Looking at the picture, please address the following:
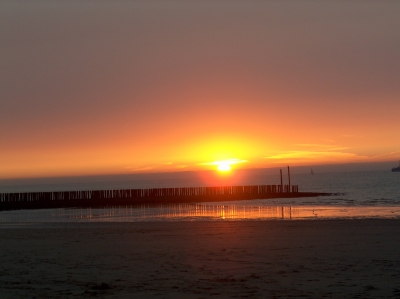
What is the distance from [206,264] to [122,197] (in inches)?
1531

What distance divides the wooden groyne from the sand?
2791cm

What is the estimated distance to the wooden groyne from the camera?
44.5 meters

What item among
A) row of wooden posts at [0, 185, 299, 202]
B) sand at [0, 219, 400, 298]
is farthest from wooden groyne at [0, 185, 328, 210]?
sand at [0, 219, 400, 298]

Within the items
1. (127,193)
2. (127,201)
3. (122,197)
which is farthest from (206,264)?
(127,193)

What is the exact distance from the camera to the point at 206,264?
10742 mm

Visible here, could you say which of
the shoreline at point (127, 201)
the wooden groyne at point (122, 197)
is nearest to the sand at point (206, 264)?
the shoreline at point (127, 201)

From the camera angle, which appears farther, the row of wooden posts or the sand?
the row of wooden posts

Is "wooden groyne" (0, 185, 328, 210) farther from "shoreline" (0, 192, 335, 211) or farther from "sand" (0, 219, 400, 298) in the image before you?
"sand" (0, 219, 400, 298)

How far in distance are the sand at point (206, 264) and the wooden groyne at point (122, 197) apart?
2791 centimetres

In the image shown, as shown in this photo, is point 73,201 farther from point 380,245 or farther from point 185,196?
point 380,245

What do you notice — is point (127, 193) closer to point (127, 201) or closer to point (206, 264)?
point (127, 201)

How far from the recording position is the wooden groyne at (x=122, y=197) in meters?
44.5

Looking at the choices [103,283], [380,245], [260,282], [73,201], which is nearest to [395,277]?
[260,282]

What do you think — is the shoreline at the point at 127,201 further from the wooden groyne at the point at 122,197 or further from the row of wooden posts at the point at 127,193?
the row of wooden posts at the point at 127,193
